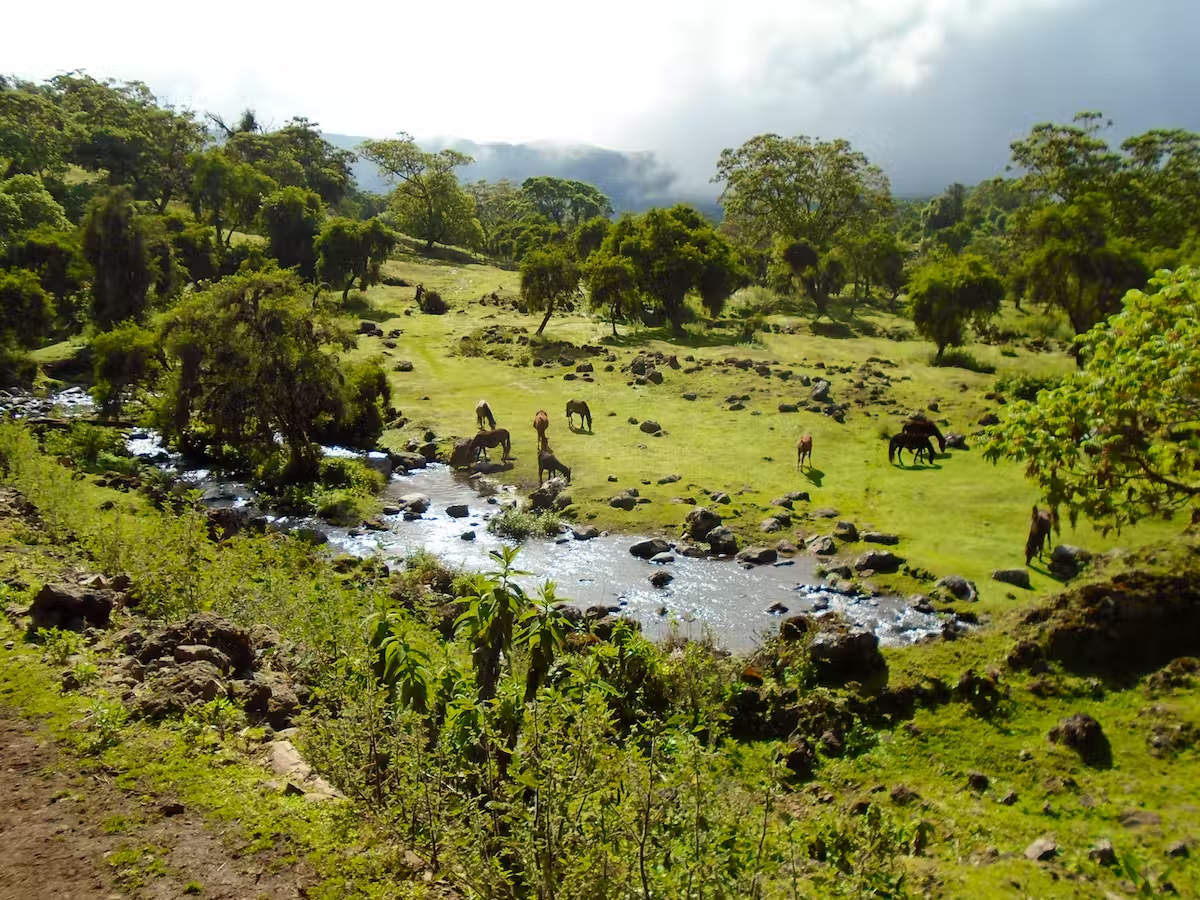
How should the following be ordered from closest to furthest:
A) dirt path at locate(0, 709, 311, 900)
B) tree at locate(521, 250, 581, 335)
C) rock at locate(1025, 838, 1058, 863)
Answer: dirt path at locate(0, 709, 311, 900), rock at locate(1025, 838, 1058, 863), tree at locate(521, 250, 581, 335)

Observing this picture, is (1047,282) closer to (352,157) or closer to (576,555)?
(576,555)


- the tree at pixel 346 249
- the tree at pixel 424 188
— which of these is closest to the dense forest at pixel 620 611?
the tree at pixel 346 249

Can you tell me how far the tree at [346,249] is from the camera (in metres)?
61.6

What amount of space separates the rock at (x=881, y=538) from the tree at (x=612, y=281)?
35333mm

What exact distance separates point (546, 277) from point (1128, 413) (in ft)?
150

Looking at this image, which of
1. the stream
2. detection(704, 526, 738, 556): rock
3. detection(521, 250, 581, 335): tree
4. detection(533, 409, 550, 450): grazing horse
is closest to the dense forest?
detection(704, 526, 738, 556): rock

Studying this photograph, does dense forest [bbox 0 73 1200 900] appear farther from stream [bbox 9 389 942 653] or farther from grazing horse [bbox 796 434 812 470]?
grazing horse [bbox 796 434 812 470]

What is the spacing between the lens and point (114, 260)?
41.4 metres

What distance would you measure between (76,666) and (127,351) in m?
25.8

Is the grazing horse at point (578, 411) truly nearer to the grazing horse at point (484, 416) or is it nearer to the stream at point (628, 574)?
the grazing horse at point (484, 416)

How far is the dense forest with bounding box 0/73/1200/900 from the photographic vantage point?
7.00 metres

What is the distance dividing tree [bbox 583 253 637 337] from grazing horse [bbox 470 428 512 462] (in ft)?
86.0

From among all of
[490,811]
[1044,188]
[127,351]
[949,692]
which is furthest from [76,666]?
[1044,188]

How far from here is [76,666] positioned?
9375mm
